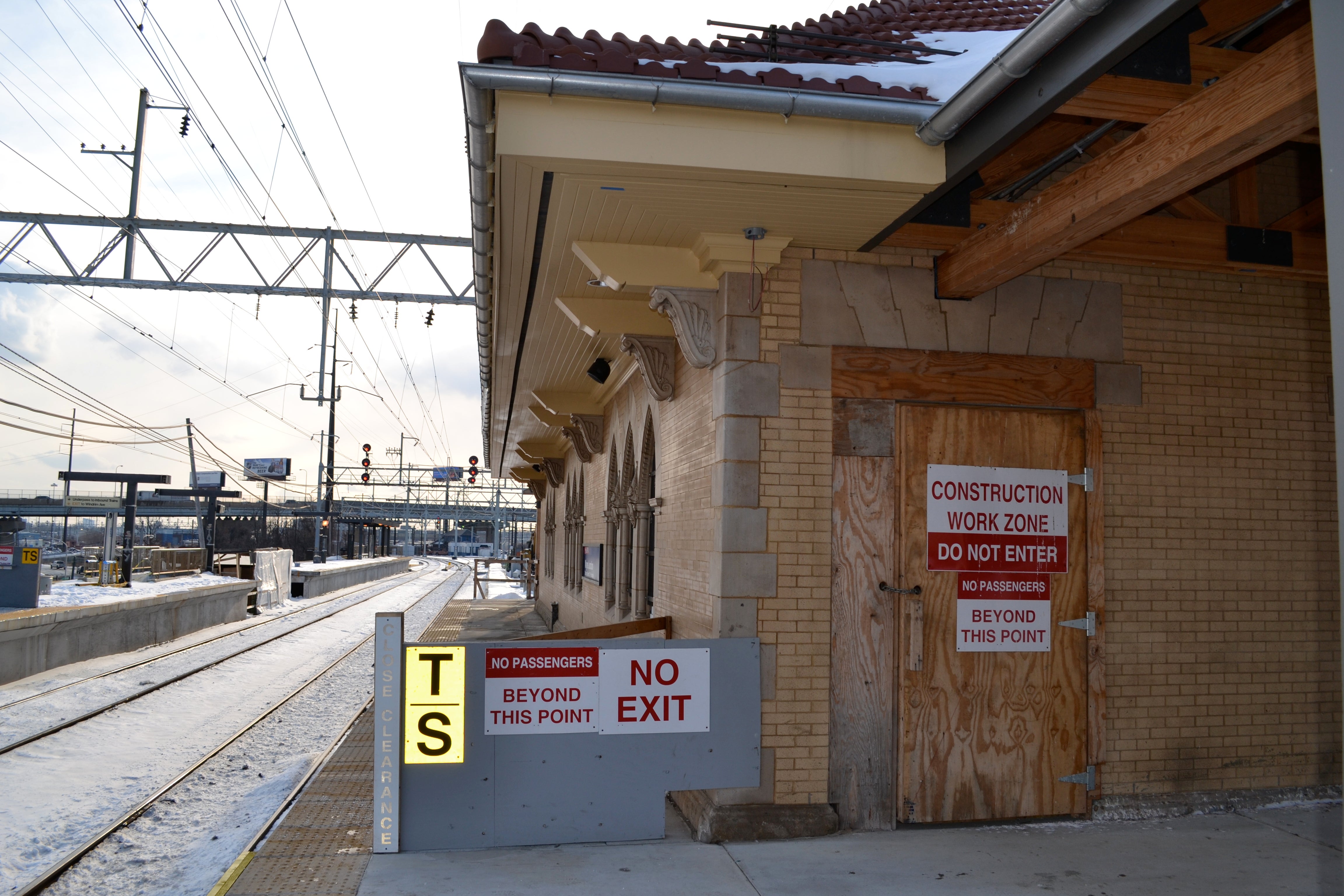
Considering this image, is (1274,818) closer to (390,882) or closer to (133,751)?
(390,882)

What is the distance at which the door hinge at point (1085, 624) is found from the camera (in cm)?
627

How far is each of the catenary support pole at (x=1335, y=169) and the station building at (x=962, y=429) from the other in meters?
2.50

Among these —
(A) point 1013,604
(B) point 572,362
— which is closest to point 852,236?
(A) point 1013,604

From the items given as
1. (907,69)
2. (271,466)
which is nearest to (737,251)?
(907,69)

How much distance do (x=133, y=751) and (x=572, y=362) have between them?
6.32 meters

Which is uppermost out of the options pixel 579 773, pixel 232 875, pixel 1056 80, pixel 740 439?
pixel 1056 80

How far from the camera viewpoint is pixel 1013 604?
20.5 feet

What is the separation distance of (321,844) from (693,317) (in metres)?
4.01

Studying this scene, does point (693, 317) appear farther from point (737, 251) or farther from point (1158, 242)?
point (1158, 242)

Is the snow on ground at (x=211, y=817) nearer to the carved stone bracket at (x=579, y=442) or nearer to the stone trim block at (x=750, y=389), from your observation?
the stone trim block at (x=750, y=389)

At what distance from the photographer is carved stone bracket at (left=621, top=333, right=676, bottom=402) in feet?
26.6

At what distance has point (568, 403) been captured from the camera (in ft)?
44.9

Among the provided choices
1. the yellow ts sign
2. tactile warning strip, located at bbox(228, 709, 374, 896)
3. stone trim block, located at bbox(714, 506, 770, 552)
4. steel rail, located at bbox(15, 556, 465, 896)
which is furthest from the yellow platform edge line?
stone trim block, located at bbox(714, 506, 770, 552)

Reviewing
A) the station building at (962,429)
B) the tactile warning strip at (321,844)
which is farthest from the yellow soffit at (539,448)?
the station building at (962,429)
